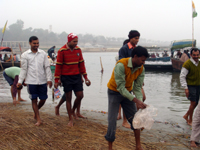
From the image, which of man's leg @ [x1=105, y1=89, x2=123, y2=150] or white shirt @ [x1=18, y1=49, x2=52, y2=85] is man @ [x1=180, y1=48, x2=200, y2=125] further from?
white shirt @ [x1=18, y1=49, x2=52, y2=85]

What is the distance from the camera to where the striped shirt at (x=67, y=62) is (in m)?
4.70

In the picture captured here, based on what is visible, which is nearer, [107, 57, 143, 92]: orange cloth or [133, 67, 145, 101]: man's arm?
[107, 57, 143, 92]: orange cloth

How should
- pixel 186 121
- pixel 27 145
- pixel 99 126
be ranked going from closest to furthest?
pixel 27 145
pixel 99 126
pixel 186 121

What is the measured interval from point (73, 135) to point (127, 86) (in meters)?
1.52

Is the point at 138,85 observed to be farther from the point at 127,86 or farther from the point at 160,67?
the point at 160,67

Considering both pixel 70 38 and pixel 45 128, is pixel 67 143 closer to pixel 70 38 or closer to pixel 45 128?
pixel 45 128

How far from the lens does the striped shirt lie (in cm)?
470

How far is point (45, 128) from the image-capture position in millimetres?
4488

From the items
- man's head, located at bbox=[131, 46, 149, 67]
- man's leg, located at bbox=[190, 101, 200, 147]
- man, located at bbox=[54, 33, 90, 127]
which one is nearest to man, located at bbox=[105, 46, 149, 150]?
man's head, located at bbox=[131, 46, 149, 67]

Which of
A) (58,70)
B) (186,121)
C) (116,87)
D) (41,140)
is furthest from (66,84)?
(186,121)

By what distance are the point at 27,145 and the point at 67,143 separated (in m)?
0.64

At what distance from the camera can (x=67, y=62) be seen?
4750 mm

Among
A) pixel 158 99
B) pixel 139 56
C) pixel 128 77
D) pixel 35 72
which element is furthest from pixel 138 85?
pixel 158 99

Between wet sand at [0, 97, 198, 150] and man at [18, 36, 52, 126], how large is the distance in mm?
433
